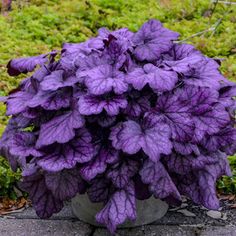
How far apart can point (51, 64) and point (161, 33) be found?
558 mm

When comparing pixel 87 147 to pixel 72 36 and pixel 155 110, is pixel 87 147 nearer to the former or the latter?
pixel 155 110

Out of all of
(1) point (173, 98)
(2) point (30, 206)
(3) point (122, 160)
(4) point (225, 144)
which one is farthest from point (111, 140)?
(2) point (30, 206)

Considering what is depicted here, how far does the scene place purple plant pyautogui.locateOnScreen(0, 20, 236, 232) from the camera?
101 inches

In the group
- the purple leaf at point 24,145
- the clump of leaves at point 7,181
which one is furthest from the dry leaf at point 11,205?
the purple leaf at point 24,145

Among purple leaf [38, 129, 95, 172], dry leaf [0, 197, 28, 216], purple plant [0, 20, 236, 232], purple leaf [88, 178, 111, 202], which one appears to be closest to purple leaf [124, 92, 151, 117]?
purple plant [0, 20, 236, 232]

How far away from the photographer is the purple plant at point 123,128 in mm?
2562

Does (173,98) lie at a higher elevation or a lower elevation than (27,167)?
higher

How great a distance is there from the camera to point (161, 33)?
2.89m

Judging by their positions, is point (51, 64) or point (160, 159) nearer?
point (160, 159)

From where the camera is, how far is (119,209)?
256 centimetres

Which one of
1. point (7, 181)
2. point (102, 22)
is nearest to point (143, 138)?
point (7, 181)

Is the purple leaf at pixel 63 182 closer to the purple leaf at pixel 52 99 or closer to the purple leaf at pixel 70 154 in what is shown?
the purple leaf at pixel 70 154

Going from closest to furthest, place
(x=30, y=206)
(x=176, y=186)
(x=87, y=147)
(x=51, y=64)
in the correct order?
(x=87, y=147), (x=176, y=186), (x=51, y=64), (x=30, y=206)

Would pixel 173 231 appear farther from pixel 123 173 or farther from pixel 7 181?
pixel 7 181
